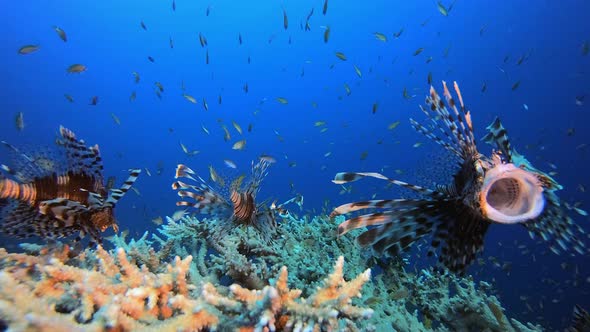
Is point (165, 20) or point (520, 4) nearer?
point (520, 4)

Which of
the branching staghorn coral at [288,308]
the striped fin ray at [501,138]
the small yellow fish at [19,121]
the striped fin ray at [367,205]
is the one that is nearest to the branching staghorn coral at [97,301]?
the branching staghorn coral at [288,308]

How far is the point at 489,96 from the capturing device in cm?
3906

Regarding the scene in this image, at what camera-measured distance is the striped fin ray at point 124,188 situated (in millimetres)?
2680

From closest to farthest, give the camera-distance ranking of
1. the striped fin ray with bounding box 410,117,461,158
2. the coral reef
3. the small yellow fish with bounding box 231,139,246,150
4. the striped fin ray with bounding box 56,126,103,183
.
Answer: the coral reef → the striped fin ray with bounding box 410,117,461,158 → the striped fin ray with bounding box 56,126,103,183 → the small yellow fish with bounding box 231,139,246,150

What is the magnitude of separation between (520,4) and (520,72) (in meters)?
7.12

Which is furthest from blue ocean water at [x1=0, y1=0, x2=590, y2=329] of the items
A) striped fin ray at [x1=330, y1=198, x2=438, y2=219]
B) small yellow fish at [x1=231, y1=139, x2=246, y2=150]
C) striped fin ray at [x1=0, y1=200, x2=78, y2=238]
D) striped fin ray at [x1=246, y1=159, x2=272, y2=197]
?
striped fin ray at [x1=330, y1=198, x2=438, y2=219]

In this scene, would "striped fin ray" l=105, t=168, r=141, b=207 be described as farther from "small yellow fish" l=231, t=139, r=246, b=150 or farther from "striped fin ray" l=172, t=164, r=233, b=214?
"small yellow fish" l=231, t=139, r=246, b=150

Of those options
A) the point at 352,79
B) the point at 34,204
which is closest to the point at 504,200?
the point at 34,204

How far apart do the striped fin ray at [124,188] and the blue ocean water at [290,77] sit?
27.3 m

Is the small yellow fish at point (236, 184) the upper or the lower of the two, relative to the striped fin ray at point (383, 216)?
upper

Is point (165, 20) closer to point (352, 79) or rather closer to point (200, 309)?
point (352, 79)

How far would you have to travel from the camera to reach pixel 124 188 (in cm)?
271

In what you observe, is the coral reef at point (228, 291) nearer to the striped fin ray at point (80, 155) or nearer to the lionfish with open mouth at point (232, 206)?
the lionfish with open mouth at point (232, 206)

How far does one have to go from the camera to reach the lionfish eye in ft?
5.98
